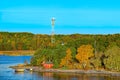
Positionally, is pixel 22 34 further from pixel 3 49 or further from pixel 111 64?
pixel 111 64

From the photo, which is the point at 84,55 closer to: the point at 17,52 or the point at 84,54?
the point at 84,54

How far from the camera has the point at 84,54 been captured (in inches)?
3046

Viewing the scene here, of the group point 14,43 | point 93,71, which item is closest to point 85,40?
point 93,71

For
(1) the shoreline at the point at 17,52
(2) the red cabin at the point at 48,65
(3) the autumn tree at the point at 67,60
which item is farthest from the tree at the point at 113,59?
(1) the shoreline at the point at 17,52

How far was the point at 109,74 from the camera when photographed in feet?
232

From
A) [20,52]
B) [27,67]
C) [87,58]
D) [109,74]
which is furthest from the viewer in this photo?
[20,52]

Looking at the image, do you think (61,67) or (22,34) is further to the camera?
(22,34)

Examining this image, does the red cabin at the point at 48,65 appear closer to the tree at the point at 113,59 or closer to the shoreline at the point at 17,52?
the tree at the point at 113,59

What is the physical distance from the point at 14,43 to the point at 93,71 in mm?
84363

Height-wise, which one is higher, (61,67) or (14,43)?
(14,43)

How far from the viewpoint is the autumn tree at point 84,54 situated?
77125mm

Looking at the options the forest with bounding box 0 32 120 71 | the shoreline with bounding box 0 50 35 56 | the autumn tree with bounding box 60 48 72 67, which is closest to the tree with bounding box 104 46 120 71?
the forest with bounding box 0 32 120 71

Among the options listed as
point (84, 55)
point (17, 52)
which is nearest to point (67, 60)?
point (84, 55)

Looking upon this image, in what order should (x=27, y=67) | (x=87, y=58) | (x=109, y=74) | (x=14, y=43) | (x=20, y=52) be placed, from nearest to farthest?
1. (x=109, y=74)
2. (x=87, y=58)
3. (x=27, y=67)
4. (x=14, y=43)
5. (x=20, y=52)
